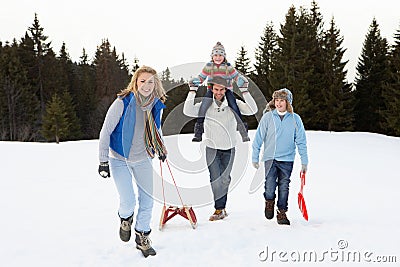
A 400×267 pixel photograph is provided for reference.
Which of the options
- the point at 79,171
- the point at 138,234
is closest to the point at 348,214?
the point at 138,234

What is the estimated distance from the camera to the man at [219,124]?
164 inches

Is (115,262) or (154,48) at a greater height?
(154,48)

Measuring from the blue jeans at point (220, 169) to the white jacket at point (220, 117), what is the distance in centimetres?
10

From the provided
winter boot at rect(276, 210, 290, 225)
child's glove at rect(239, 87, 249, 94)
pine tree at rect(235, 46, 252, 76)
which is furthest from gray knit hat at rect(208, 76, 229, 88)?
pine tree at rect(235, 46, 252, 76)

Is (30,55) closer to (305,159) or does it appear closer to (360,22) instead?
(360,22)

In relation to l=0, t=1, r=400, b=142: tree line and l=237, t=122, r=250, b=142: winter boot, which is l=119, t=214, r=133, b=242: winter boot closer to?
l=237, t=122, r=250, b=142: winter boot

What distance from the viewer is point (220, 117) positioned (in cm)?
422

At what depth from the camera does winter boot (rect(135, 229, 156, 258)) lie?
3.24 meters

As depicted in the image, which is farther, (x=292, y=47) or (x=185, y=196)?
(x=292, y=47)

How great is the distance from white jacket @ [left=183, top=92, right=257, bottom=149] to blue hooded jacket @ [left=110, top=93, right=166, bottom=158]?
3.77 feet

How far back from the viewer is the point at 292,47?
2477cm

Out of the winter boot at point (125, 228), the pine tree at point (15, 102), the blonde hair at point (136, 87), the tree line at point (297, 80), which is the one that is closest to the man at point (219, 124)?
the blonde hair at point (136, 87)

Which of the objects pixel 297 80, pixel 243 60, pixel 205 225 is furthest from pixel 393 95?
pixel 205 225

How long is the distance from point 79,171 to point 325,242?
6134 millimetres
